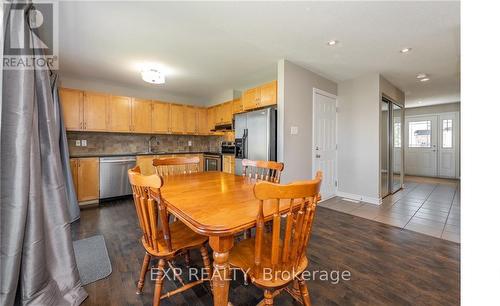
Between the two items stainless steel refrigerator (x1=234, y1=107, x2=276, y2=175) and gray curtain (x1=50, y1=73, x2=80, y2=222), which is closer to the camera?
gray curtain (x1=50, y1=73, x2=80, y2=222)

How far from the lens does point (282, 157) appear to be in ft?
10.2

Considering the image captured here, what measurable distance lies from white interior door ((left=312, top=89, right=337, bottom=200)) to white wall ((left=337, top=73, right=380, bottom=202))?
0.18 metres

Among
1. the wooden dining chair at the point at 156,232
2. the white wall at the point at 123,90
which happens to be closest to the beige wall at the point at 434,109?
the white wall at the point at 123,90

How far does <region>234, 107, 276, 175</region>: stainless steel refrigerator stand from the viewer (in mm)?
3111

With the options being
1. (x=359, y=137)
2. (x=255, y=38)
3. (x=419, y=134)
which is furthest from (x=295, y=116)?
(x=419, y=134)

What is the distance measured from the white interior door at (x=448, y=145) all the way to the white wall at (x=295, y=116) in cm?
557

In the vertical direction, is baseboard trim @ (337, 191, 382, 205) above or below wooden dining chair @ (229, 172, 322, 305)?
below

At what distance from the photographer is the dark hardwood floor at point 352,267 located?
1475 mm

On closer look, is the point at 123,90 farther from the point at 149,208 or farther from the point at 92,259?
the point at 149,208

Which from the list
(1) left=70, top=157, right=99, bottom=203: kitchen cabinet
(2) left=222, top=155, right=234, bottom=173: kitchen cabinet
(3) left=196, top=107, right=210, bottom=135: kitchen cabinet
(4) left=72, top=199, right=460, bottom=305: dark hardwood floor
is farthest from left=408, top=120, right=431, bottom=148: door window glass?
(1) left=70, top=157, right=99, bottom=203: kitchen cabinet

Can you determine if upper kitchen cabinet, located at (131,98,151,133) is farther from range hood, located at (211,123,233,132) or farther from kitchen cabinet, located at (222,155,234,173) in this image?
kitchen cabinet, located at (222,155,234,173)
